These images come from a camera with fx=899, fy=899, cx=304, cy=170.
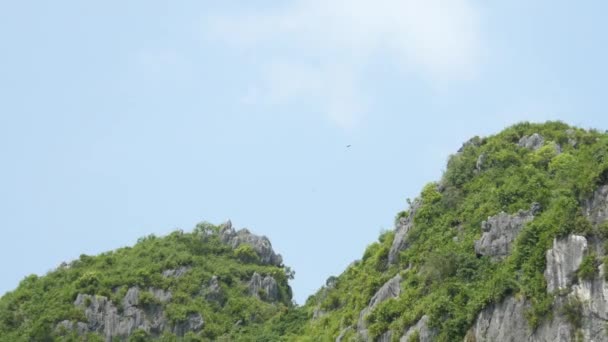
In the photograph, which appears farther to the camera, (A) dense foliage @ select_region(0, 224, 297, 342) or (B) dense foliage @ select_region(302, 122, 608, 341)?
(A) dense foliage @ select_region(0, 224, 297, 342)

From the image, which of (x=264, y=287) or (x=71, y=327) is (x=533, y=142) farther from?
(x=71, y=327)

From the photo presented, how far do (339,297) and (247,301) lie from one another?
41.9ft

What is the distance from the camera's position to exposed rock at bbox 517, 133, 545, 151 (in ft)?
172

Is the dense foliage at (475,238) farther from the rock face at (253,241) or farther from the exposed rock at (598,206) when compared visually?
the rock face at (253,241)

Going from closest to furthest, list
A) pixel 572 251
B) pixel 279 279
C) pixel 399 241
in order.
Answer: pixel 572 251 → pixel 399 241 → pixel 279 279

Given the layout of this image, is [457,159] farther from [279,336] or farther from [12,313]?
[12,313]

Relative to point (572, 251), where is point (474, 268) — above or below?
above

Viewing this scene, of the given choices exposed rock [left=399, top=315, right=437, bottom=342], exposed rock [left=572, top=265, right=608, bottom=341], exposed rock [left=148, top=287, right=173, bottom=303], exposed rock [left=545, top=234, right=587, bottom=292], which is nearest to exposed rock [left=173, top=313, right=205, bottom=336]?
exposed rock [left=148, top=287, right=173, bottom=303]

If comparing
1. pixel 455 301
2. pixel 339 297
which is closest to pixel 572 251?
pixel 455 301

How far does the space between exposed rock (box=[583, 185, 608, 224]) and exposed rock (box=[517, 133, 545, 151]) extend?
1605 cm

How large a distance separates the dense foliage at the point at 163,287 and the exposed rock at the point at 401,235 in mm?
11485

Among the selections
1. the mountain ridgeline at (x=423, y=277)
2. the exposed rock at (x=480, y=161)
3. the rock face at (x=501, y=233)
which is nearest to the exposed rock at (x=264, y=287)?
the mountain ridgeline at (x=423, y=277)

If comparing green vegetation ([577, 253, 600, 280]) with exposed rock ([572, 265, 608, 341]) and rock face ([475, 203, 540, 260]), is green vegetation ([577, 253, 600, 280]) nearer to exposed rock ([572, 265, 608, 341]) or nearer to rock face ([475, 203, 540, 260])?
exposed rock ([572, 265, 608, 341])

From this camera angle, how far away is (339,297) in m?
53.7
